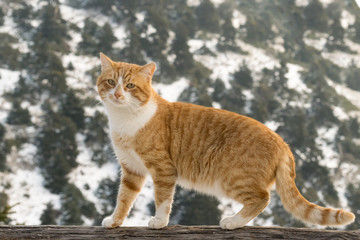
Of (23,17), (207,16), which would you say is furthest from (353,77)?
(23,17)

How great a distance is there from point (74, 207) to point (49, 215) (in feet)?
4.34

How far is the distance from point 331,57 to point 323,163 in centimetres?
1379

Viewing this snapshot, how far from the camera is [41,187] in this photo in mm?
17969

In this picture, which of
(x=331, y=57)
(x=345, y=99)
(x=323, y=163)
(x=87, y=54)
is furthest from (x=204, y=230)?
(x=331, y=57)

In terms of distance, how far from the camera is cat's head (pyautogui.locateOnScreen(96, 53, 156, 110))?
3076 millimetres

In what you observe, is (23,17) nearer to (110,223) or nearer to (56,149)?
(56,149)

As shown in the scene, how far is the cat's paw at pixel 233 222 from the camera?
2675 millimetres

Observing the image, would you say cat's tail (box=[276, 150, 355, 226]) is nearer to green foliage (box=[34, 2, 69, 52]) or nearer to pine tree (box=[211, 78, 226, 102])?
pine tree (box=[211, 78, 226, 102])

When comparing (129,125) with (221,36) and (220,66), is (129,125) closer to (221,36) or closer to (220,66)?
(220,66)

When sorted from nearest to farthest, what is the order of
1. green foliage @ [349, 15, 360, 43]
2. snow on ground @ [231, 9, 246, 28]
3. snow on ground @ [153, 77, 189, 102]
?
snow on ground @ [153, 77, 189, 102] → snow on ground @ [231, 9, 246, 28] → green foliage @ [349, 15, 360, 43]

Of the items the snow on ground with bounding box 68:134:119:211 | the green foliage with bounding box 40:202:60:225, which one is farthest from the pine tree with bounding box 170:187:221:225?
the green foliage with bounding box 40:202:60:225

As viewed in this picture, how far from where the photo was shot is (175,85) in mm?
26000

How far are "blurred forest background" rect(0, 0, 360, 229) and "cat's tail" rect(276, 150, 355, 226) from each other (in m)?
12.5

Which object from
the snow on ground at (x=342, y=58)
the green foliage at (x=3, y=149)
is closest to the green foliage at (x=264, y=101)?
the snow on ground at (x=342, y=58)
